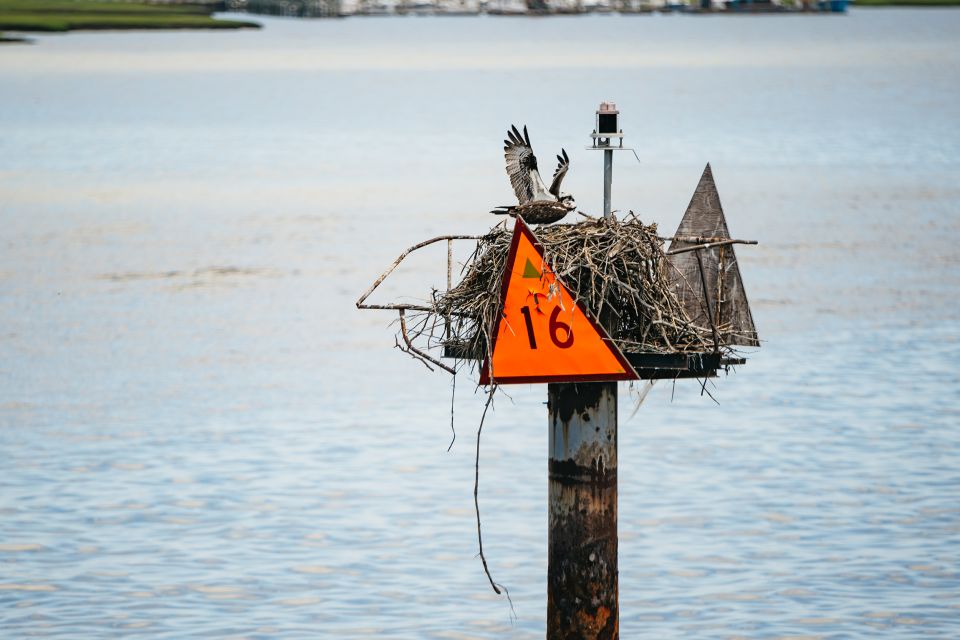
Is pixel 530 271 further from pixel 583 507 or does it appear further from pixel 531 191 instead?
pixel 583 507

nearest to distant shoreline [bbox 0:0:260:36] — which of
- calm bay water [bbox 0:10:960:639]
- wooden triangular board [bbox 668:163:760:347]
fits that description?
calm bay water [bbox 0:10:960:639]

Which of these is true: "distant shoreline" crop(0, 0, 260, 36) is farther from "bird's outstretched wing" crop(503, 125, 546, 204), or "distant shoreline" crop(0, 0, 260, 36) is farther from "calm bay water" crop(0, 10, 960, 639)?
"bird's outstretched wing" crop(503, 125, 546, 204)

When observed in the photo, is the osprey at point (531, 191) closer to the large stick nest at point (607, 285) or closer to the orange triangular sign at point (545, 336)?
the large stick nest at point (607, 285)

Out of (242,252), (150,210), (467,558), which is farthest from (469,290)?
(150,210)

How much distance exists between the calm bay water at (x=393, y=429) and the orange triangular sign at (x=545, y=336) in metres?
4.69

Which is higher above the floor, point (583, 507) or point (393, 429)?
point (583, 507)

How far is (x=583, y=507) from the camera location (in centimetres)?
934

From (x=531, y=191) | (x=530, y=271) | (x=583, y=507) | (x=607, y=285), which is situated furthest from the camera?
(x=531, y=191)

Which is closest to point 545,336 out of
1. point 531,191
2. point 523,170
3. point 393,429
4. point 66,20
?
point 531,191

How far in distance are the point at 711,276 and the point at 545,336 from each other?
1065 millimetres

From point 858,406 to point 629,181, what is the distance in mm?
26473

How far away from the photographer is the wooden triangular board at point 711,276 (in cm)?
945

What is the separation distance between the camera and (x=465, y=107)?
87250mm

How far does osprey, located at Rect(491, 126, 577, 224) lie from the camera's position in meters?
9.61
